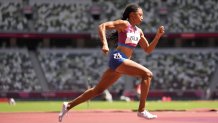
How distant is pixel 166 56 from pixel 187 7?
5668 millimetres

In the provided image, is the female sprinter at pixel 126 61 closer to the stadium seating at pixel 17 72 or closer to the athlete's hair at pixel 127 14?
the athlete's hair at pixel 127 14

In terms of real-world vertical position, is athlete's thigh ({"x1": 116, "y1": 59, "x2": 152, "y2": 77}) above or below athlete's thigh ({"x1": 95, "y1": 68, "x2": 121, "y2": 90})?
above

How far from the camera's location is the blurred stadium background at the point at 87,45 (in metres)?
44.4

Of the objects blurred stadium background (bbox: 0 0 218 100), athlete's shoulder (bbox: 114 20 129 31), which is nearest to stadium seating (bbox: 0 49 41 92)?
blurred stadium background (bbox: 0 0 218 100)

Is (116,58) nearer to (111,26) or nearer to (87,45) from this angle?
(111,26)

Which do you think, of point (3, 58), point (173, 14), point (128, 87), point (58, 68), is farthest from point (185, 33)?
point (3, 58)

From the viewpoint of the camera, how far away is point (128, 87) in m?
44.1


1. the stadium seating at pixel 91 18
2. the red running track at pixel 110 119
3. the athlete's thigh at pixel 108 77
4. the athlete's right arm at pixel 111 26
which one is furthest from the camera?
the stadium seating at pixel 91 18

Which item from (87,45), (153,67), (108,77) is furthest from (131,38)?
(87,45)

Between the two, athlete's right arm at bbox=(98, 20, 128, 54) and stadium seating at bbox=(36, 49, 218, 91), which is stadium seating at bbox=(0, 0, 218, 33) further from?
athlete's right arm at bbox=(98, 20, 128, 54)

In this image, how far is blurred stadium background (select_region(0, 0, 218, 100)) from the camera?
44406 mm

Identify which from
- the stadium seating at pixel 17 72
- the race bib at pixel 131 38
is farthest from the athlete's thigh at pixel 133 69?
the stadium seating at pixel 17 72

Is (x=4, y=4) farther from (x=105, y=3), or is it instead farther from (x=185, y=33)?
(x=185, y=33)

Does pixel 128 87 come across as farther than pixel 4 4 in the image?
No
